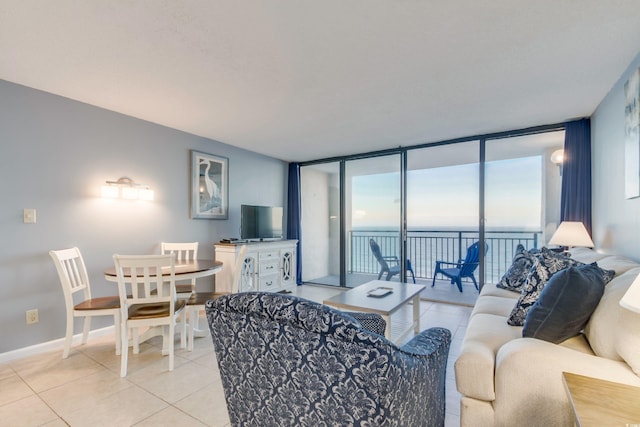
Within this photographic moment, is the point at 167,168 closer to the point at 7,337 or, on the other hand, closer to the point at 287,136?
the point at 287,136

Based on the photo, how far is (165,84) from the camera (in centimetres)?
248

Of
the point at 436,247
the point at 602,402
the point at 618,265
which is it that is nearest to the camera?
the point at 602,402

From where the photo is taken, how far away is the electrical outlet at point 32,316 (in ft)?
8.39

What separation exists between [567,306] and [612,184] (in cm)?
194

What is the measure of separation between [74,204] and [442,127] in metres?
4.15

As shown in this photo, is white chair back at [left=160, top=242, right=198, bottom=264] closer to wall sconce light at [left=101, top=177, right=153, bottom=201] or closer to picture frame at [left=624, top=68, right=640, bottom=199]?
wall sconce light at [left=101, top=177, right=153, bottom=201]

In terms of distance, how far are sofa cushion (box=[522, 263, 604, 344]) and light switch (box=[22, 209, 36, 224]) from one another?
12.6ft

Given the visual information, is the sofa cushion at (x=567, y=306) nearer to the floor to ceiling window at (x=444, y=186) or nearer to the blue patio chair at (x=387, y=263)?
the floor to ceiling window at (x=444, y=186)

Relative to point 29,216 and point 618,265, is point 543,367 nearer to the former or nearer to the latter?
point 618,265

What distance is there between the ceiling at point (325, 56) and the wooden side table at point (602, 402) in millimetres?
1815

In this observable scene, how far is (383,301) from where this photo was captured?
2.50 metres

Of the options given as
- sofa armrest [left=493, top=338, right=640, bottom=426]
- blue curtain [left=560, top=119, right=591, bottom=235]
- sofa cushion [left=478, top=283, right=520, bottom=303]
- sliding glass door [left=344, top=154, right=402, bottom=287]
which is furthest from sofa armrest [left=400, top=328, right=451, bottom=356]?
sliding glass door [left=344, top=154, right=402, bottom=287]

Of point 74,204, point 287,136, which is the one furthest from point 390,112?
point 74,204

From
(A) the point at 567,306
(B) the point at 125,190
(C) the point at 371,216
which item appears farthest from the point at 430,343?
(C) the point at 371,216
